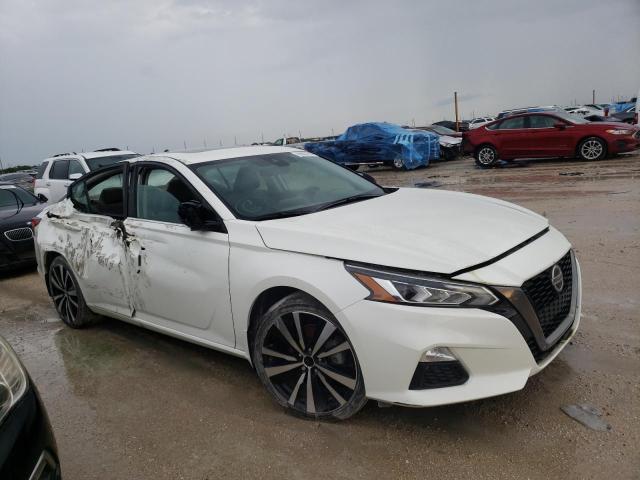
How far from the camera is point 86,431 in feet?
10.0

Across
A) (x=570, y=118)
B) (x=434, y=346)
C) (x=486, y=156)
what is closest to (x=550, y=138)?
(x=570, y=118)

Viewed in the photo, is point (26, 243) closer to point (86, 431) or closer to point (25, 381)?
point (86, 431)

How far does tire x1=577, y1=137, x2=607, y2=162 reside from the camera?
13.6 metres

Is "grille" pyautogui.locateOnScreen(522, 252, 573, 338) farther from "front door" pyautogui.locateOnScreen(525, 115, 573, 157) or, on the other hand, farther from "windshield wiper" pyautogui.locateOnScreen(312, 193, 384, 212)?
"front door" pyautogui.locateOnScreen(525, 115, 573, 157)

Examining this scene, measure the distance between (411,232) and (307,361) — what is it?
2.89ft

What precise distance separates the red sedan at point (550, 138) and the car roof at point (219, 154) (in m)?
11.9

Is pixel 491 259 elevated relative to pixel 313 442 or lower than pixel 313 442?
elevated

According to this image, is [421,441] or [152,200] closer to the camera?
[421,441]

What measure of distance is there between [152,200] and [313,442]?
2.04m

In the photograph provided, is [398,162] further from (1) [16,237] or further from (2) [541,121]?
(1) [16,237]

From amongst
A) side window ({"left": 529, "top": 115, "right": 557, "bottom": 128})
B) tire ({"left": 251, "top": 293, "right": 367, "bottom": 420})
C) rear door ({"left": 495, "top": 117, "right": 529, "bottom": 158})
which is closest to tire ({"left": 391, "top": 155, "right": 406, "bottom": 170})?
rear door ({"left": 495, "top": 117, "right": 529, "bottom": 158})

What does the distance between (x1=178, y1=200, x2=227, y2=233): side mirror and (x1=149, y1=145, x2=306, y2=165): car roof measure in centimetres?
53

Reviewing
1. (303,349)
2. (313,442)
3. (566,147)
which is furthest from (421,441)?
(566,147)

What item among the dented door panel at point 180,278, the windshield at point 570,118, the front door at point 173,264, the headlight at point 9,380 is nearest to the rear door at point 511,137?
the windshield at point 570,118
